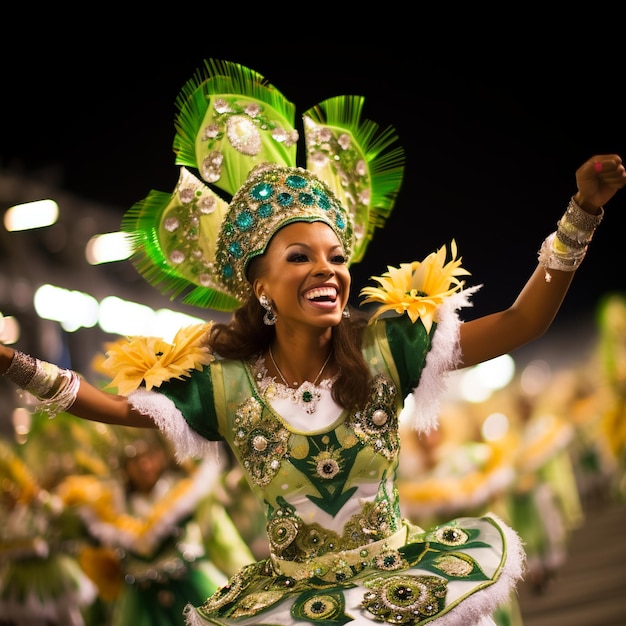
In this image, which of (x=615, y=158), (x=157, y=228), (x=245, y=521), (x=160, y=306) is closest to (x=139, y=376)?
(x=157, y=228)

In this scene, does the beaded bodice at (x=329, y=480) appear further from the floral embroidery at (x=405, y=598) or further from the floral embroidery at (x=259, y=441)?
the floral embroidery at (x=405, y=598)

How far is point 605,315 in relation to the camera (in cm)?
1006

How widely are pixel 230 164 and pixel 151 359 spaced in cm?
71

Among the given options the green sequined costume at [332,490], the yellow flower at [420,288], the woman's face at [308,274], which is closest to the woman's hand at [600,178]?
the yellow flower at [420,288]

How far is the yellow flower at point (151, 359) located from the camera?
3279 millimetres

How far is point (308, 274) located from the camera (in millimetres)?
3162

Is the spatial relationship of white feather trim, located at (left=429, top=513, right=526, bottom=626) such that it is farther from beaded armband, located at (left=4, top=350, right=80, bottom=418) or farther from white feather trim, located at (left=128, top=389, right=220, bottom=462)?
beaded armband, located at (left=4, top=350, right=80, bottom=418)

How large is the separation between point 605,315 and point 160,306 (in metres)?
8.36

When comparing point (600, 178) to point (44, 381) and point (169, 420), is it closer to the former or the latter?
point (169, 420)

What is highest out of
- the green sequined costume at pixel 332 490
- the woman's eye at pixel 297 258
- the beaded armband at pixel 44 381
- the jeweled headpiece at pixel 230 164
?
the jeweled headpiece at pixel 230 164

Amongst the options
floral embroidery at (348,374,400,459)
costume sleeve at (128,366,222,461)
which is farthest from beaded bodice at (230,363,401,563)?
costume sleeve at (128,366,222,461)

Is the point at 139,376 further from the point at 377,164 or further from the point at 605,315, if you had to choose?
the point at 605,315

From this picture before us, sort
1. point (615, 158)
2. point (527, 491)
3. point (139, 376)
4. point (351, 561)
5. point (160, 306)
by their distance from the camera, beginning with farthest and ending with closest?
1. point (160, 306)
2. point (527, 491)
3. point (139, 376)
4. point (351, 561)
5. point (615, 158)

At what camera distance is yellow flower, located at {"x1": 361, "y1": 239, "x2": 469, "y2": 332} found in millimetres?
3160
